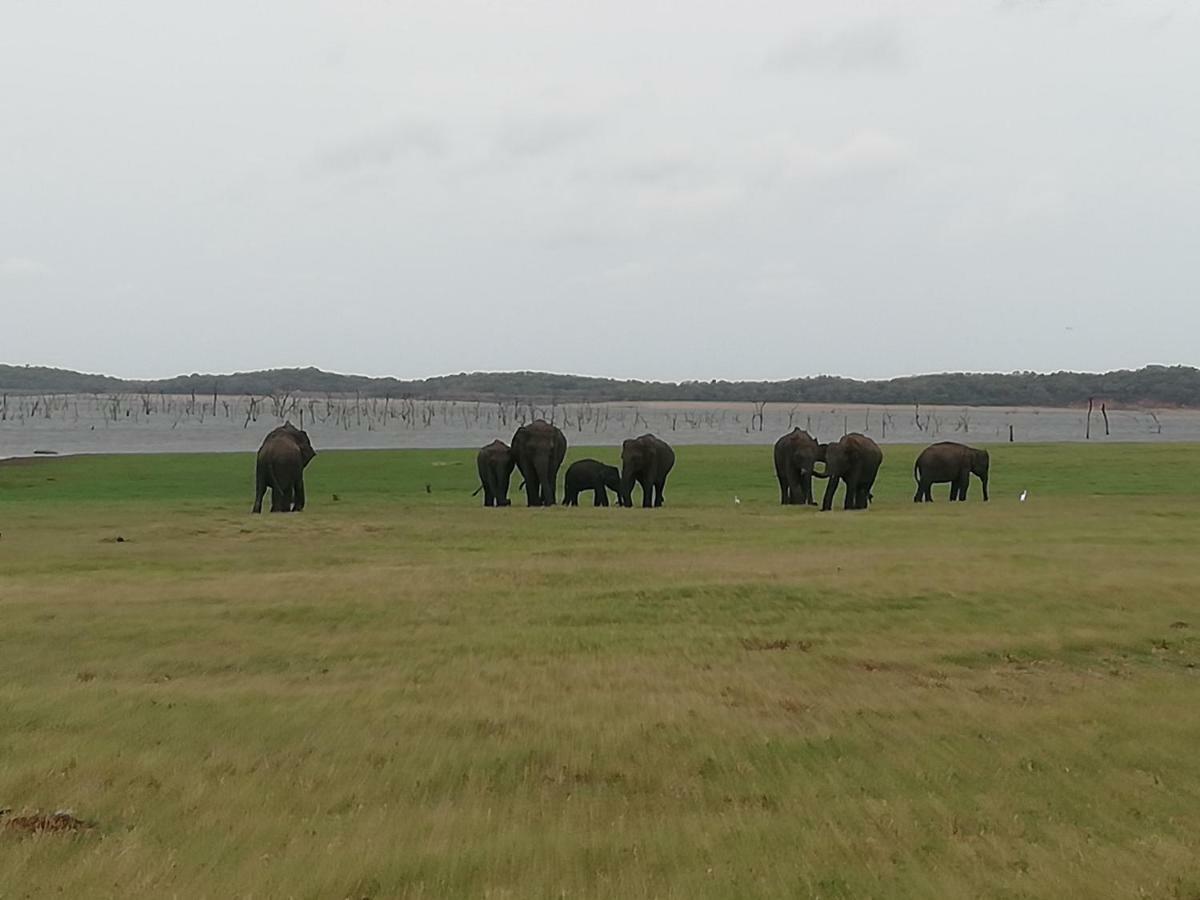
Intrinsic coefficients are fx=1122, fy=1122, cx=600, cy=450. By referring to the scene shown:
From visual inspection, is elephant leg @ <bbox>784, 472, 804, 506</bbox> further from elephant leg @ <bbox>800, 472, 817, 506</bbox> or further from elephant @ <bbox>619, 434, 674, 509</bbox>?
elephant @ <bbox>619, 434, 674, 509</bbox>

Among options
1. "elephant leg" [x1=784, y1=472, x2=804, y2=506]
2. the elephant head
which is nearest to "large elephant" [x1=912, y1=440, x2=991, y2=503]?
"elephant leg" [x1=784, y1=472, x2=804, y2=506]

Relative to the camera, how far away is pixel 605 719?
8.05 m

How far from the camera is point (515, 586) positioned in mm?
13992

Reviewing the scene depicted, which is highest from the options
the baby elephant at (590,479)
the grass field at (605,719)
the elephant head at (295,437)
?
the elephant head at (295,437)

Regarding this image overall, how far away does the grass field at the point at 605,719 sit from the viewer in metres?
5.49

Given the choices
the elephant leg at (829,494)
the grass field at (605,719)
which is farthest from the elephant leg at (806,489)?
the grass field at (605,719)

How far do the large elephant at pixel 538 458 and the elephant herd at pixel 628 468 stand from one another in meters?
0.03

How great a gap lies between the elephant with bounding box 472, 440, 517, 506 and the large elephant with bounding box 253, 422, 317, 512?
5.07 metres

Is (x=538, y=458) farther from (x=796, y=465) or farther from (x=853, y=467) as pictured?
(x=853, y=467)

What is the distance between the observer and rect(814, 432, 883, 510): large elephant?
85.9 ft

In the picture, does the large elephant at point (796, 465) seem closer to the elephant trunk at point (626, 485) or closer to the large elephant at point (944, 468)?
the large elephant at point (944, 468)

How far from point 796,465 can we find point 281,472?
43.1ft

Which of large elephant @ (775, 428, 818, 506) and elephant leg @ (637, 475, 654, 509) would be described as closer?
large elephant @ (775, 428, 818, 506)

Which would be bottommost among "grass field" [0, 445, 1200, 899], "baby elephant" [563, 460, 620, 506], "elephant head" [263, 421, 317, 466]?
"grass field" [0, 445, 1200, 899]
